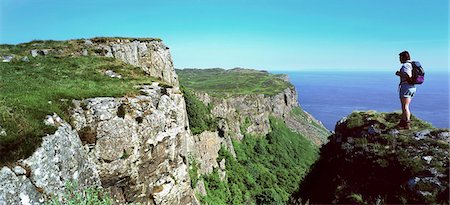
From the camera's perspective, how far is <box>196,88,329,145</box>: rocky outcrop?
9925 cm

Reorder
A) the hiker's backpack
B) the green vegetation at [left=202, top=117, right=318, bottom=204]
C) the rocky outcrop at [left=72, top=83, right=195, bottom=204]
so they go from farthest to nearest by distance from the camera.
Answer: the green vegetation at [left=202, top=117, right=318, bottom=204] → the rocky outcrop at [left=72, top=83, right=195, bottom=204] → the hiker's backpack

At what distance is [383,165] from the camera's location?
36.6ft

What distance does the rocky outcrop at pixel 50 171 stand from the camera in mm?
8988

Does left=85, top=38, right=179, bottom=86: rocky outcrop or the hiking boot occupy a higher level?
left=85, top=38, right=179, bottom=86: rocky outcrop

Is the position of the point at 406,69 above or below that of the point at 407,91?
above

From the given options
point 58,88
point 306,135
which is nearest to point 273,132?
point 306,135

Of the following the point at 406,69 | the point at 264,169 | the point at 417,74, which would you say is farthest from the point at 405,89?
the point at 264,169

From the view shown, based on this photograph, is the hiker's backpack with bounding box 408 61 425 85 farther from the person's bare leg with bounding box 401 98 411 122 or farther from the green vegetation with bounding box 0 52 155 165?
the green vegetation with bounding box 0 52 155 165

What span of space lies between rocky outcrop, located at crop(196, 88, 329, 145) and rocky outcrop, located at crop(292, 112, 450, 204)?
6963cm

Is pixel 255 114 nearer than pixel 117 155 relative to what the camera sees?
No

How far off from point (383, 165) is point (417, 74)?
3.77 metres

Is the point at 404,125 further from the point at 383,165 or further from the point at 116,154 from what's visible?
the point at 116,154

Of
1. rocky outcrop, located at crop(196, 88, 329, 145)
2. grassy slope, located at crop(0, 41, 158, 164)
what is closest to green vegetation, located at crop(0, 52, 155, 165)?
grassy slope, located at crop(0, 41, 158, 164)

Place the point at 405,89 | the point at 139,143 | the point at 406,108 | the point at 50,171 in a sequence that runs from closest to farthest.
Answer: the point at 50,171
the point at 406,108
the point at 405,89
the point at 139,143
